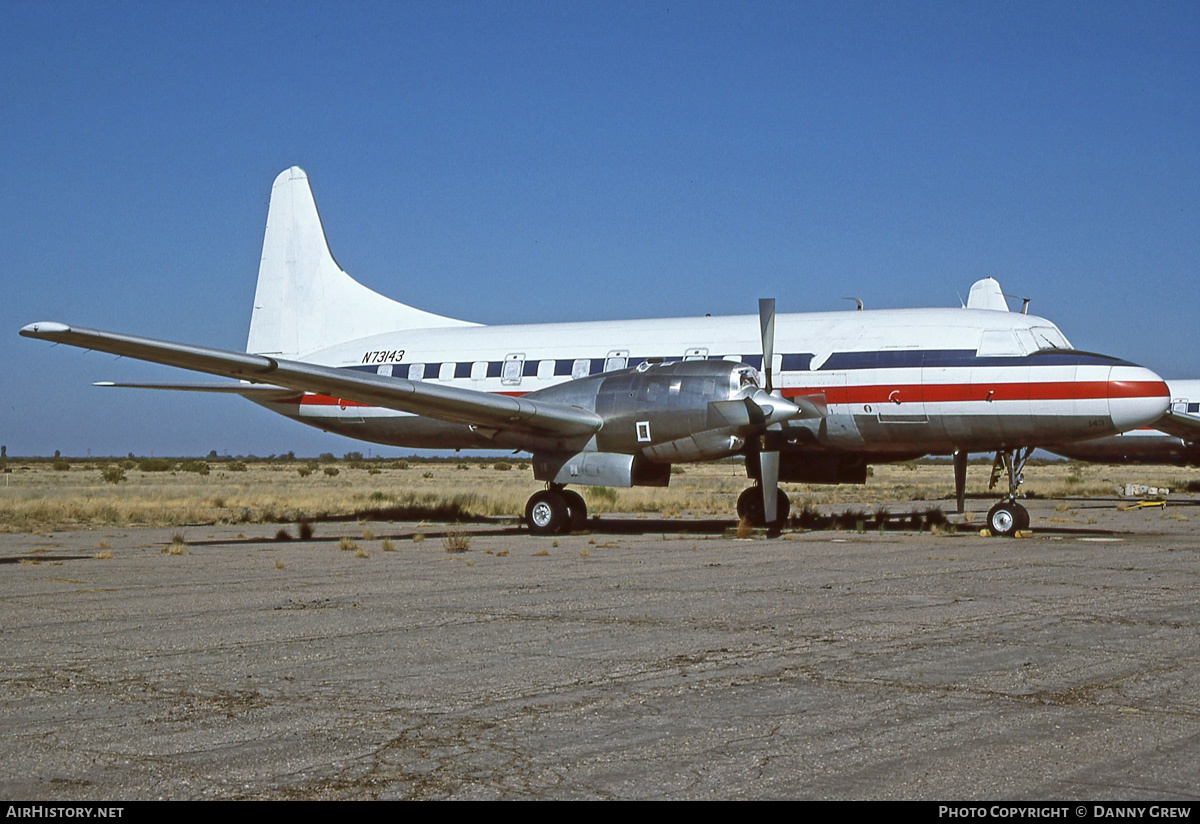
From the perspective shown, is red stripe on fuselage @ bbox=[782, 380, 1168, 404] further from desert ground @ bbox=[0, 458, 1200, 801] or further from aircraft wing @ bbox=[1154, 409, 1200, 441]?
aircraft wing @ bbox=[1154, 409, 1200, 441]

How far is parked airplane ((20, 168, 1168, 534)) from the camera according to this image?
757 inches

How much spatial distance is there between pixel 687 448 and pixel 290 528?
9989mm

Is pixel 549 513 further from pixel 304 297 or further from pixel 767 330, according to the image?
pixel 304 297

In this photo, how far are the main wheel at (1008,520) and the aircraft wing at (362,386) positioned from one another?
700 cm

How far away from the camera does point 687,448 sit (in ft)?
65.2

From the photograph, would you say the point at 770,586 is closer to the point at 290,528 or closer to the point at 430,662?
the point at 430,662

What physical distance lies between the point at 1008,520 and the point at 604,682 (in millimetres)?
14442

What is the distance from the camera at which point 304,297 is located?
93.7 feet

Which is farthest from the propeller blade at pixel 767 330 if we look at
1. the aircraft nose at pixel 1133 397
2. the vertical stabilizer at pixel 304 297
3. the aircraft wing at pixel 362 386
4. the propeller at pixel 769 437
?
the vertical stabilizer at pixel 304 297

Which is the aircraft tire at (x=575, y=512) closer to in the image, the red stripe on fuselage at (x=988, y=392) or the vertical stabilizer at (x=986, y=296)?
the red stripe on fuselage at (x=988, y=392)

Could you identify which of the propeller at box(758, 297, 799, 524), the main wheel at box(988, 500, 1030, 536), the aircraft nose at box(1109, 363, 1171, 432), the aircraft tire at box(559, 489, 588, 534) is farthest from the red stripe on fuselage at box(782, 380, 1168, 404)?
the aircraft tire at box(559, 489, 588, 534)

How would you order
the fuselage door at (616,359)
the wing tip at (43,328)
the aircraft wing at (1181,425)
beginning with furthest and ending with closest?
1. the aircraft wing at (1181,425)
2. the fuselage door at (616,359)
3. the wing tip at (43,328)

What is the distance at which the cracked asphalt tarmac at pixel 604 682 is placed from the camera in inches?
211

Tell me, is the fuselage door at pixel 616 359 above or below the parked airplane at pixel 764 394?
above
